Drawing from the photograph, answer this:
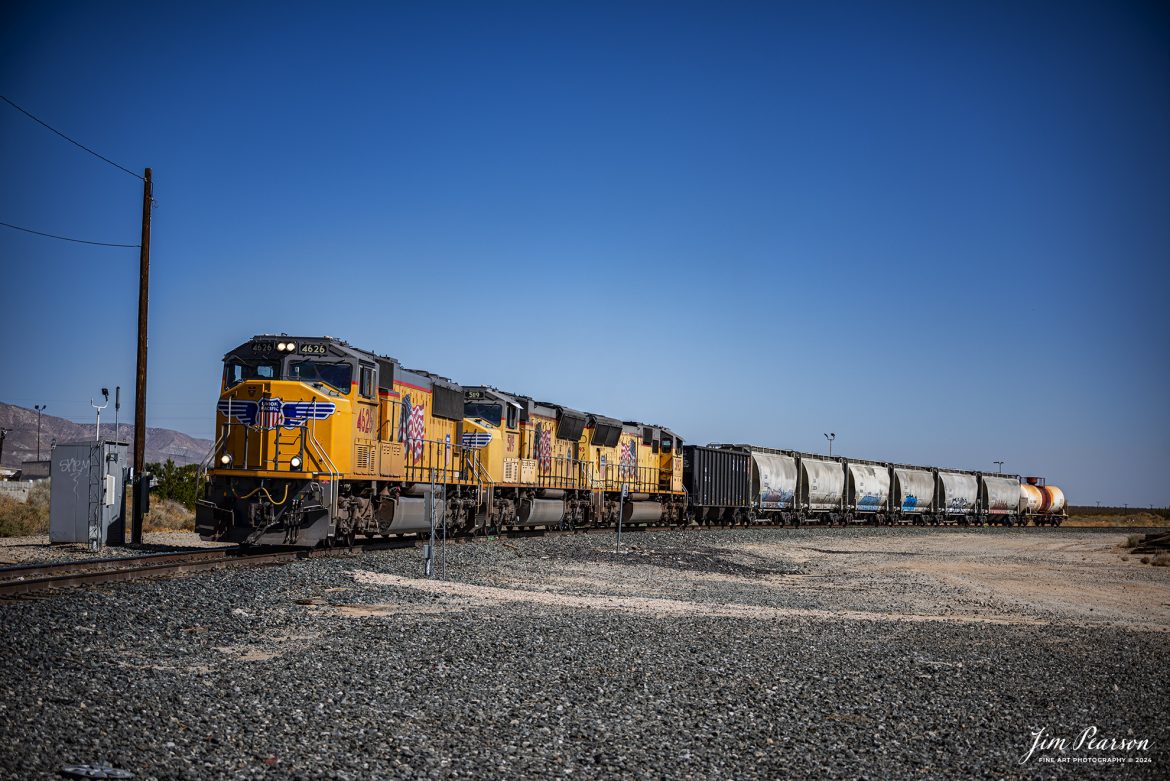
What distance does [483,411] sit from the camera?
969 inches

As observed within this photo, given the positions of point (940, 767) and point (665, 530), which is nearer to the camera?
point (940, 767)

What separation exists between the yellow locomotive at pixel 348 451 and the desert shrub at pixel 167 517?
28.4 ft

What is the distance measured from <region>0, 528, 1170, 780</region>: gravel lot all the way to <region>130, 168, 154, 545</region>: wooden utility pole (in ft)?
22.5

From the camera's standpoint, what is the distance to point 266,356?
683 inches

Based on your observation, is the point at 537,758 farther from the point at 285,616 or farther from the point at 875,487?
the point at 875,487

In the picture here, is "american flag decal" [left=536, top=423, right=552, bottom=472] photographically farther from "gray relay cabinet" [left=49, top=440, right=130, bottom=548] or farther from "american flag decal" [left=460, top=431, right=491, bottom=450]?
"gray relay cabinet" [left=49, top=440, right=130, bottom=548]

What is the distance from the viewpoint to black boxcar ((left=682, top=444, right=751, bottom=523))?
38031 mm

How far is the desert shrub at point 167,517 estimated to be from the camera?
26.0 m

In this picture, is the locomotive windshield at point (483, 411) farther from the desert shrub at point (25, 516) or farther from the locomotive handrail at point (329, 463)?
the desert shrub at point (25, 516)

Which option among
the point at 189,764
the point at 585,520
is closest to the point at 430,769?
the point at 189,764

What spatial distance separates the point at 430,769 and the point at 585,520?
2531cm

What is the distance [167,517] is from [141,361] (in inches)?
336

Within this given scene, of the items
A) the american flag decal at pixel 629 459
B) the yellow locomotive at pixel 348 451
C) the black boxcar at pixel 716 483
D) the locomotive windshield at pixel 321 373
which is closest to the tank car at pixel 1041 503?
the black boxcar at pixel 716 483

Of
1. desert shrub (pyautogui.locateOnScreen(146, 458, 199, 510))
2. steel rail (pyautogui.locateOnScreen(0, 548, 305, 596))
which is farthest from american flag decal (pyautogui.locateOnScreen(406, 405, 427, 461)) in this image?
desert shrub (pyautogui.locateOnScreen(146, 458, 199, 510))
